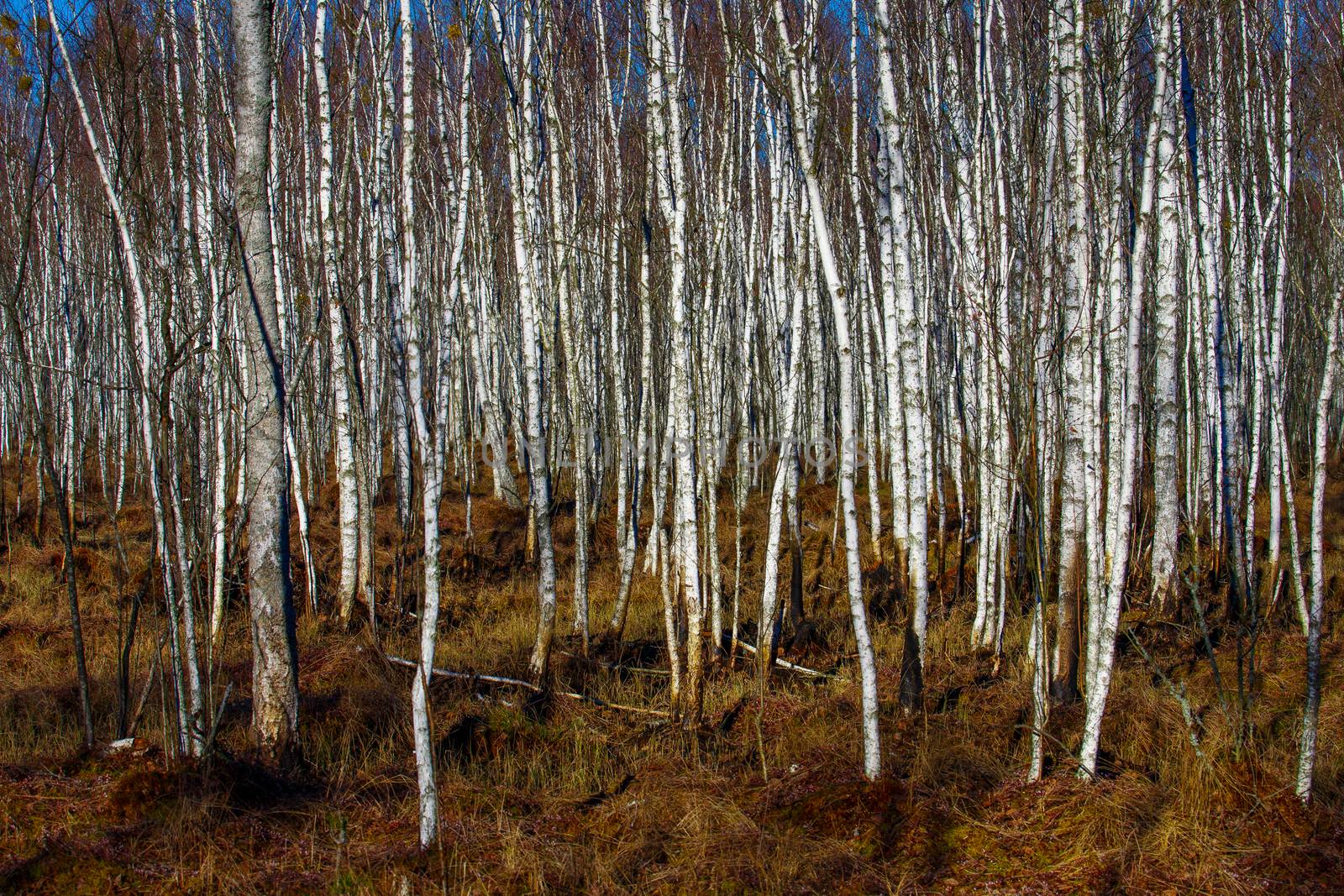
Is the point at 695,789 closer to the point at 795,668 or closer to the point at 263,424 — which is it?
the point at 795,668

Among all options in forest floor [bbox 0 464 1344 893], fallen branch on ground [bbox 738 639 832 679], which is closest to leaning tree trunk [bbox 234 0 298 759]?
forest floor [bbox 0 464 1344 893]

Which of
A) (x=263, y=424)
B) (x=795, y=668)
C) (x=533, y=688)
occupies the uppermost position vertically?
(x=263, y=424)

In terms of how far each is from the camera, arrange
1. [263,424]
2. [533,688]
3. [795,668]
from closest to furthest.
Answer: [263,424], [533,688], [795,668]

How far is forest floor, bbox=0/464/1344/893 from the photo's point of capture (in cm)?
334

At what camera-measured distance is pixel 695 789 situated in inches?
162

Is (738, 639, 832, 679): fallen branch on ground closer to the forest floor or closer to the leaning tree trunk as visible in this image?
the forest floor

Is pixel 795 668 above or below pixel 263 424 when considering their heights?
below

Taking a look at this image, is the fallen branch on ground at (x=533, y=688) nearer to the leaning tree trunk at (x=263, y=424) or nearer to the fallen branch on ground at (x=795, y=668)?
the fallen branch on ground at (x=795, y=668)

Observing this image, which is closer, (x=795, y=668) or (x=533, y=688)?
(x=533, y=688)

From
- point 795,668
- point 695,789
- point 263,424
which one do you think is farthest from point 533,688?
point 263,424

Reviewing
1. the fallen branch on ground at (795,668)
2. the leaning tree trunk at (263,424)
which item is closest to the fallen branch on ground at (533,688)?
the fallen branch on ground at (795,668)

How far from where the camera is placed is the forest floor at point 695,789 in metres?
3.34

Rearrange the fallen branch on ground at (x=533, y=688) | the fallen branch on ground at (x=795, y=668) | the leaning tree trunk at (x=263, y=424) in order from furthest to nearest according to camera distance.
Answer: the fallen branch on ground at (x=795, y=668) → the fallen branch on ground at (x=533, y=688) → the leaning tree trunk at (x=263, y=424)

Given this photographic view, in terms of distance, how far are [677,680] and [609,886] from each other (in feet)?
6.30
